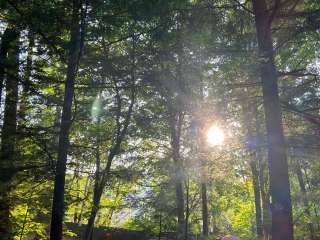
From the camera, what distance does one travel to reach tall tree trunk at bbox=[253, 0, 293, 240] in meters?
7.20

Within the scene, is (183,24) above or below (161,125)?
above

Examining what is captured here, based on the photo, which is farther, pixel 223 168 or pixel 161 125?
pixel 161 125

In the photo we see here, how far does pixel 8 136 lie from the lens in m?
7.27

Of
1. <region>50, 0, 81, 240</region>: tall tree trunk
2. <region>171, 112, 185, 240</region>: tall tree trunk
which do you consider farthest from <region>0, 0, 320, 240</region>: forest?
<region>171, 112, 185, 240</region>: tall tree trunk

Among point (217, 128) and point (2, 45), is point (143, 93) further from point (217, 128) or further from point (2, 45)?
point (2, 45)

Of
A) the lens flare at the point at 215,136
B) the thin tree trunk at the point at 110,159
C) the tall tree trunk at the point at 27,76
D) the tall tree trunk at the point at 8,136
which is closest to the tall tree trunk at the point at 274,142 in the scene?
the lens flare at the point at 215,136

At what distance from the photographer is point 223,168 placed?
30.2ft

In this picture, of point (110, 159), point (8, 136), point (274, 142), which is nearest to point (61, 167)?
point (8, 136)

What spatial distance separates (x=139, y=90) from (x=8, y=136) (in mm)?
3440

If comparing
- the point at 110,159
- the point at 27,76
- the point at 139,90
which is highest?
the point at 139,90

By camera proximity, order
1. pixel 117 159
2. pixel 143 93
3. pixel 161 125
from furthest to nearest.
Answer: pixel 161 125
pixel 117 159
pixel 143 93

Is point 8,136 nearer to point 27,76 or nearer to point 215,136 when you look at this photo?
point 27,76

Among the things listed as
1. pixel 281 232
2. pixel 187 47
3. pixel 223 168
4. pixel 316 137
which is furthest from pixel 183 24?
pixel 281 232

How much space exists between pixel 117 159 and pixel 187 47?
174 inches
